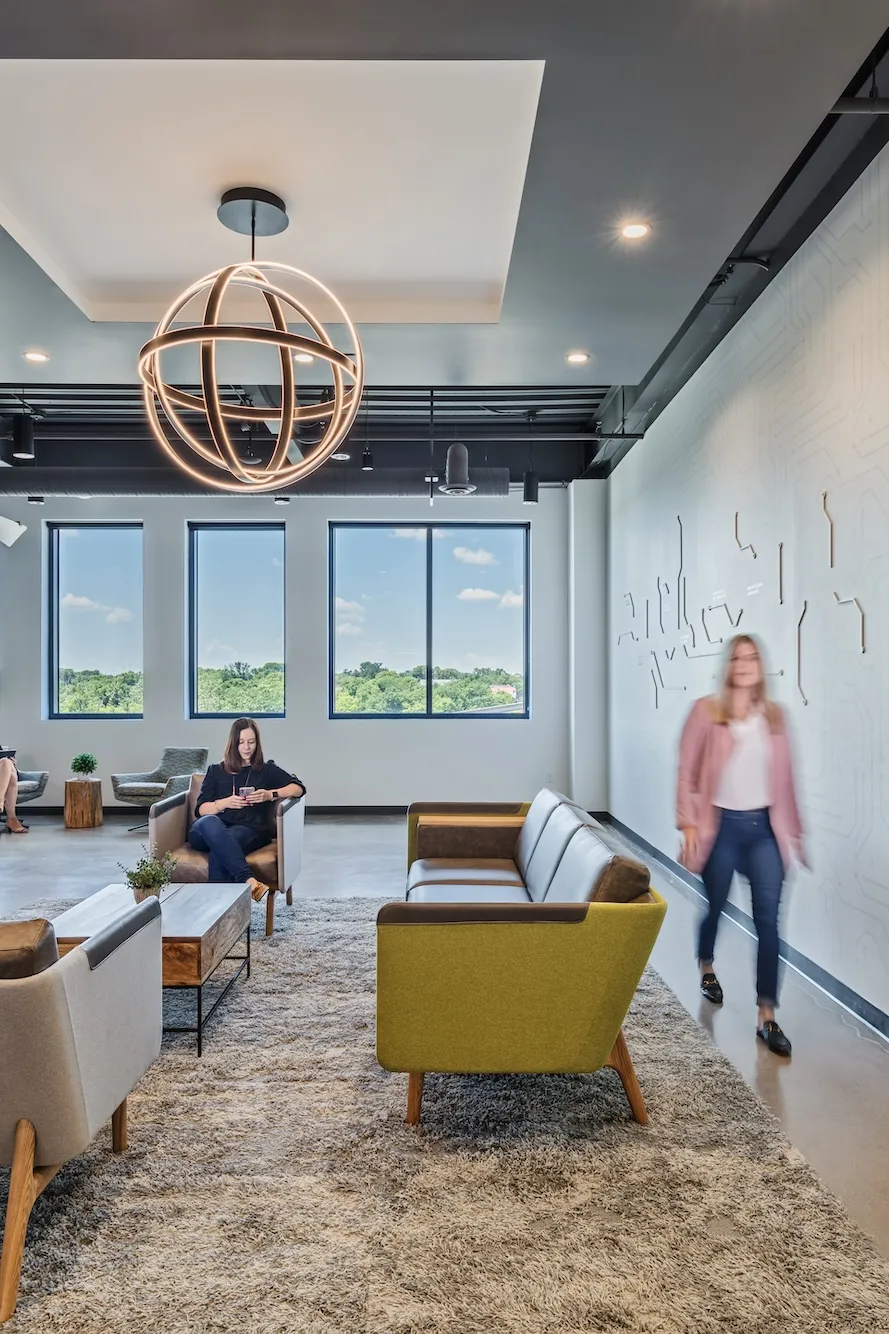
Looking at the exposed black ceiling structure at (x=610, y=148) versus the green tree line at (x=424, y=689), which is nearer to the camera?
the exposed black ceiling structure at (x=610, y=148)

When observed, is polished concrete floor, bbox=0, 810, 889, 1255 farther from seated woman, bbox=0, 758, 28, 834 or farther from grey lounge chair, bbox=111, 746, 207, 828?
grey lounge chair, bbox=111, 746, 207, 828

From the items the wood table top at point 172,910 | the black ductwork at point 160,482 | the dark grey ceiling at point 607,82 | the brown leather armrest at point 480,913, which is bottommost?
the wood table top at point 172,910

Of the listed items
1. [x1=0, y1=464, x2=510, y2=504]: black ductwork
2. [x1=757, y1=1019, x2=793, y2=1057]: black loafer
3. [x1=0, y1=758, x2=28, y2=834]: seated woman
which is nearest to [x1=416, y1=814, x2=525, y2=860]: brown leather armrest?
[x1=757, y1=1019, x2=793, y2=1057]: black loafer

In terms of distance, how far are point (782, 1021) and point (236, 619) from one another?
704 cm

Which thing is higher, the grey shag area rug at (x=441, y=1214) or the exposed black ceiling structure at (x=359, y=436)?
the exposed black ceiling structure at (x=359, y=436)

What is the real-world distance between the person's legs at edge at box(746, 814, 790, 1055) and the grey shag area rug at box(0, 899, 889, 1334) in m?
0.37

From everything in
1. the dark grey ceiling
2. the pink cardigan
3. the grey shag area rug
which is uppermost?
the dark grey ceiling

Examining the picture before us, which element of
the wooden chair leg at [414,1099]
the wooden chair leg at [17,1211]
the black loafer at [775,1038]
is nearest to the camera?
the wooden chair leg at [17,1211]

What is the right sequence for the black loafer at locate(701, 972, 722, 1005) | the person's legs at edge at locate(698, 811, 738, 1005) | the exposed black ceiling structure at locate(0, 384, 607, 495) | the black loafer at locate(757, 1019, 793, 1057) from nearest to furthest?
the black loafer at locate(757, 1019, 793, 1057) → the person's legs at edge at locate(698, 811, 738, 1005) → the black loafer at locate(701, 972, 722, 1005) → the exposed black ceiling structure at locate(0, 384, 607, 495)

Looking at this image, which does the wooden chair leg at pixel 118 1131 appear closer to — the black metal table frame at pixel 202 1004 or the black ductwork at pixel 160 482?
the black metal table frame at pixel 202 1004

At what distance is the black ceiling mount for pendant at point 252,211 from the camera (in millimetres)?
3484

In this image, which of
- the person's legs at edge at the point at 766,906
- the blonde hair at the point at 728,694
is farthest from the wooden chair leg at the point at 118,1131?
the blonde hair at the point at 728,694

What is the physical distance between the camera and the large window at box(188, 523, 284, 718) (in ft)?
29.6

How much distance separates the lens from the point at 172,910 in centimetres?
356
